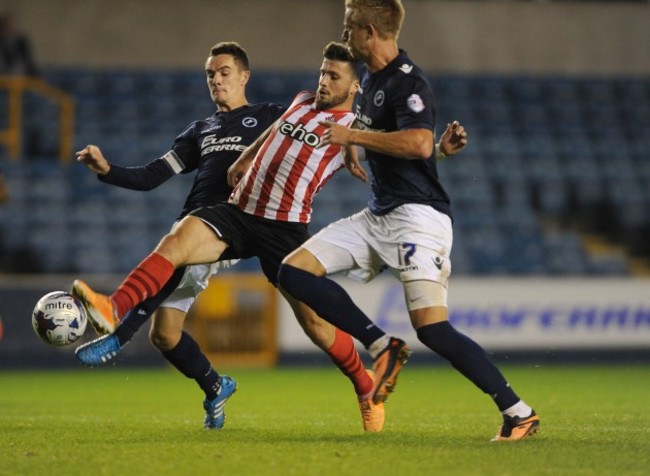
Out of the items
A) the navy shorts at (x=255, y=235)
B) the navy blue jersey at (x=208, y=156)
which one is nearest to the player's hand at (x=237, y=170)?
Answer: the navy shorts at (x=255, y=235)

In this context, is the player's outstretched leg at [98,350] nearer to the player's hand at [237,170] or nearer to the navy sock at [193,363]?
the navy sock at [193,363]

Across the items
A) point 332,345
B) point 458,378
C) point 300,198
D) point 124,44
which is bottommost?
point 458,378

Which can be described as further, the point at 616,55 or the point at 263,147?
the point at 616,55

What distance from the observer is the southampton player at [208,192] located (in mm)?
6551

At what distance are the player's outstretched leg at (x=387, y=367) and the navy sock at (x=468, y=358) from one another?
0.14 metres

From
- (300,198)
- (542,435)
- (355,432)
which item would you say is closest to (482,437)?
(542,435)

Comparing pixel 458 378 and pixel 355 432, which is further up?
pixel 355 432

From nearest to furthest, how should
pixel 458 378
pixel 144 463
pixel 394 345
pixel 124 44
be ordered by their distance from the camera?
pixel 144 463, pixel 394 345, pixel 458 378, pixel 124 44

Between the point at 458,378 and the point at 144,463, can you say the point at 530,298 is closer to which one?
the point at 458,378

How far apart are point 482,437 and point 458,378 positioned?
6375 millimetres

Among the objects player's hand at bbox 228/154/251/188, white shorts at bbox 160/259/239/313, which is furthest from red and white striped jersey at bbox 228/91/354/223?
white shorts at bbox 160/259/239/313

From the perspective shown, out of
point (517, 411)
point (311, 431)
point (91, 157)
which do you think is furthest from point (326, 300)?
point (91, 157)

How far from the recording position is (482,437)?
6.09 meters

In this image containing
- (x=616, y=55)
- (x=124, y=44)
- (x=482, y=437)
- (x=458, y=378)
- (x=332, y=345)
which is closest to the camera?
(x=482, y=437)
